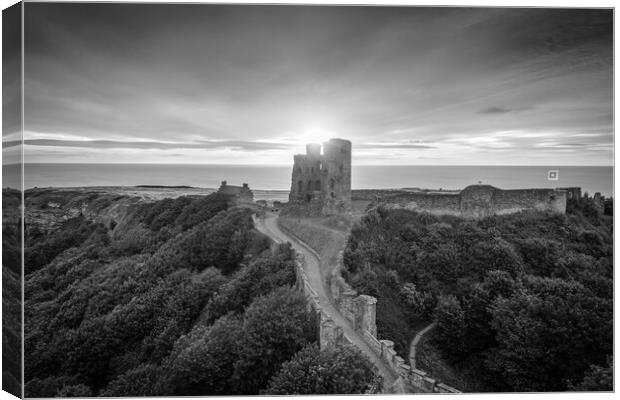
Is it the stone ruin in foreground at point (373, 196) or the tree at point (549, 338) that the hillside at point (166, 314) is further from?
the tree at point (549, 338)

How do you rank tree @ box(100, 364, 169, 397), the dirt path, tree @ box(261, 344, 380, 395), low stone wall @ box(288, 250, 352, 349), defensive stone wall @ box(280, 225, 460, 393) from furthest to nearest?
1. the dirt path
2. tree @ box(100, 364, 169, 397)
3. low stone wall @ box(288, 250, 352, 349)
4. defensive stone wall @ box(280, 225, 460, 393)
5. tree @ box(261, 344, 380, 395)

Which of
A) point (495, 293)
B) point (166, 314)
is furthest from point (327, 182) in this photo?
point (495, 293)

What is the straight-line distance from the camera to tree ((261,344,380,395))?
357 inches

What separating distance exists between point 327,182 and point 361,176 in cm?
353

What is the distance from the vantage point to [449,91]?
11922 mm

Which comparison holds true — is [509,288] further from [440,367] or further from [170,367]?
[170,367]

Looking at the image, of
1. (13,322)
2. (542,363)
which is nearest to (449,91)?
(542,363)

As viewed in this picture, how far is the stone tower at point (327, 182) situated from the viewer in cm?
2309

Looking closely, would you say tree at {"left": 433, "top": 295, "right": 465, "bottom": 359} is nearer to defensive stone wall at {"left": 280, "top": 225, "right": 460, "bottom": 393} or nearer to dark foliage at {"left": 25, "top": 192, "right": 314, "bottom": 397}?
defensive stone wall at {"left": 280, "top": 225, "right": 460, "bottom": 393}

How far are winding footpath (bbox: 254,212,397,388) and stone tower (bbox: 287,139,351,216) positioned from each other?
2.39 metres

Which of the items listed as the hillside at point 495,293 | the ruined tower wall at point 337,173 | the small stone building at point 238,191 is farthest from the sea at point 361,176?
the small stone building at point 238,191

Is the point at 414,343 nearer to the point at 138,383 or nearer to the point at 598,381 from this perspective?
the point at 598,381

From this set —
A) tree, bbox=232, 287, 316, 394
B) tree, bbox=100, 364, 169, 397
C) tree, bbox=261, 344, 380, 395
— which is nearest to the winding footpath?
tree, bbox=261, 344, 380, 395

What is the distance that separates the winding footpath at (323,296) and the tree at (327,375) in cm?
31
